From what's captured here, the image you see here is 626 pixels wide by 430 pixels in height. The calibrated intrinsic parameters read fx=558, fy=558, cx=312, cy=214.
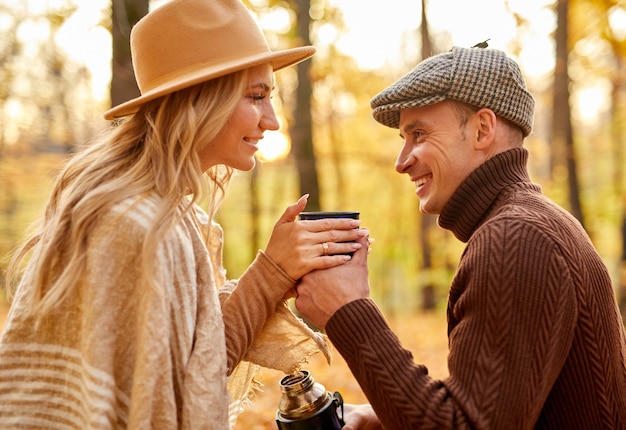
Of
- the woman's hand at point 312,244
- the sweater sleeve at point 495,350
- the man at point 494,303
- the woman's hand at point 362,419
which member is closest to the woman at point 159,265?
the woman's hand at point 312,244

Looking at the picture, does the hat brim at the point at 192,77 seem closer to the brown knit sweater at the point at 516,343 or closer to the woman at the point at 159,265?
the woman at the point at 159,265

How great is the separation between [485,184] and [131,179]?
1.35 meters

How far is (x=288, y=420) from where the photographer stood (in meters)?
2.09

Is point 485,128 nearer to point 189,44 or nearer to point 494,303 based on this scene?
point 494,303

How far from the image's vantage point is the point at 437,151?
7.66 ft

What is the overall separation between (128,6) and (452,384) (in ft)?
15.4

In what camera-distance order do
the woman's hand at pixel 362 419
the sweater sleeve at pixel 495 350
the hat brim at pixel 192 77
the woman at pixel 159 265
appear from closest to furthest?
1. the sweater sleeve at pixel 495 350
2. the woman at pixel 159 265
3. the hat brim at pixel 192 77
4. the woman's hand at pixel 362 419

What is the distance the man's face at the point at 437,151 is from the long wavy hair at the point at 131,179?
2.49 ft

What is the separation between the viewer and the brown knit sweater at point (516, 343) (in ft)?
5.62

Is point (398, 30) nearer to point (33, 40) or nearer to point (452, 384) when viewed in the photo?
point (33, 40)

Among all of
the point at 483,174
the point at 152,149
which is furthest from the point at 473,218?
the point at 152,149

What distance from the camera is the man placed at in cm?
172

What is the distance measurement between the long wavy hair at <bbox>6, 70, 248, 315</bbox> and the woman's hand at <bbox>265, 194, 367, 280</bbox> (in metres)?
0.37

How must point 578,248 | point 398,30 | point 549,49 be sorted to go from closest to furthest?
point 578,248 < point 549,49 < point 398,30
